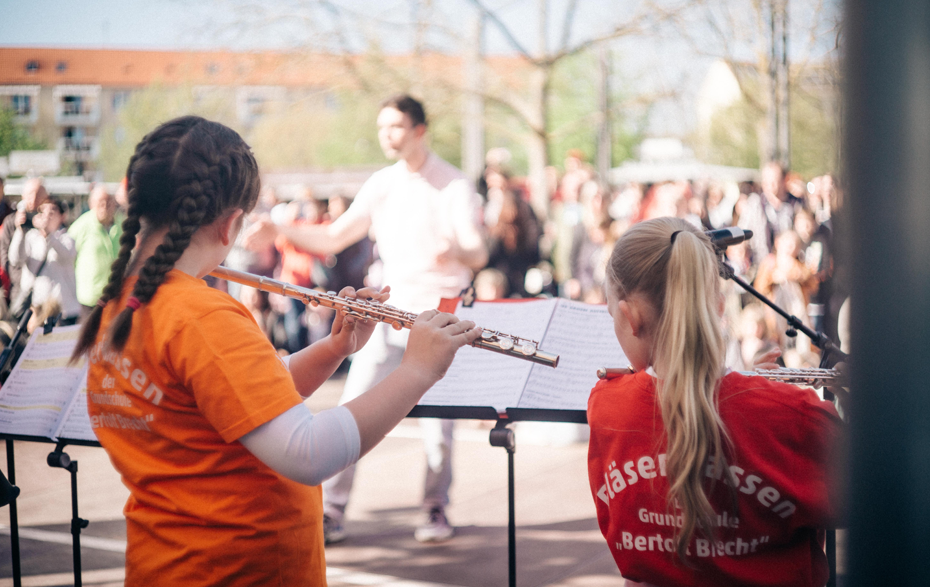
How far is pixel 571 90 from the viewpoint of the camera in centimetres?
3575

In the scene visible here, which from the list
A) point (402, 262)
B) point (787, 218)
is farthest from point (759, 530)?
point (787, 218)

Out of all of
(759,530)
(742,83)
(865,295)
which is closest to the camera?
(865,295)

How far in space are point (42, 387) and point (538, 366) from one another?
5.09ft

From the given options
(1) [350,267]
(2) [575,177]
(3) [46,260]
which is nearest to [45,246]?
(3) [46,260]

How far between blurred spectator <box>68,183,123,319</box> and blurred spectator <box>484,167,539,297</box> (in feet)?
10.6

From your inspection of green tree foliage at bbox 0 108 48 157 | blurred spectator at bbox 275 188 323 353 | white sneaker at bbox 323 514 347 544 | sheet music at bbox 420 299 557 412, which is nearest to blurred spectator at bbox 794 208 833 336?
white sneaker at bbox 323 514 347 544

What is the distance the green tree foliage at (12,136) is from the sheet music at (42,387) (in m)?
3.96

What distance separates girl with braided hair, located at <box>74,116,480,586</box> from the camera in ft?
4.42

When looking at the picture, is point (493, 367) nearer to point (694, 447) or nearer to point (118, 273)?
point (694, 447)

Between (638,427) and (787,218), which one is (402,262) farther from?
(787,218)

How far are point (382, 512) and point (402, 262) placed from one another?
144 centimetres

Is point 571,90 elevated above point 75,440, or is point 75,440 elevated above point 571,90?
point 571,90

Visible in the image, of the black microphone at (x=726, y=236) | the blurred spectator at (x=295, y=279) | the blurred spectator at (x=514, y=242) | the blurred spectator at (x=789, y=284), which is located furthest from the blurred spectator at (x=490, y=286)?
the black microphone at (x=726, y=236)

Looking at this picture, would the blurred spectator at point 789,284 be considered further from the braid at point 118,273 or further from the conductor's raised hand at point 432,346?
the braid at point 118,273
